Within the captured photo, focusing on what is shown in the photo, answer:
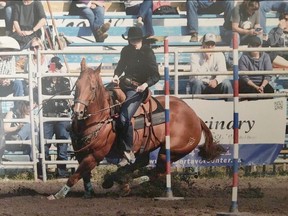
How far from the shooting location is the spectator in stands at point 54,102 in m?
9.70

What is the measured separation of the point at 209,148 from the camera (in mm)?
9227

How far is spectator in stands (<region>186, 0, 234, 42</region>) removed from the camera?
982 cm

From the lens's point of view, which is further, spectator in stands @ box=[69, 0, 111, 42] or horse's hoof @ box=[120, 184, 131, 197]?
spectator in stands @ box=[69, 0, 111, 42]

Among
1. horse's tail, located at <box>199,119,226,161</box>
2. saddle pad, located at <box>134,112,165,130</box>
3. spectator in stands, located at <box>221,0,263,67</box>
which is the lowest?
horse's tail, located at <box>199,119,226,161</box>

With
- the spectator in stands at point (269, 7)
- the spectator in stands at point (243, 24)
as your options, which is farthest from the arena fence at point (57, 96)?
the spectator in stands at point (269, 7)

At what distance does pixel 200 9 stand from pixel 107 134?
8.25ft

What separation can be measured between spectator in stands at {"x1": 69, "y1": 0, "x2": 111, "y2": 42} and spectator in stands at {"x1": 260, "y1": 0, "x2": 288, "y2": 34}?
83.5 inches

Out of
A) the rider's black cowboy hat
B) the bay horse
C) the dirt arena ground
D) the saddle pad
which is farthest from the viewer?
the rider's black cowboy hat

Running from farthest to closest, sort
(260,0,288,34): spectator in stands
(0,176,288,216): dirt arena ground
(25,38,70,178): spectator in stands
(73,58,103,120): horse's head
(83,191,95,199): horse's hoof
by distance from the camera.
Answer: (260,0,288,34): spectator in stands
(25,38,70,178): spectator in stands
(83,191,95,199): horse's hoof
(73,58,103,120): horse's head
(0,176,288,216): dirt arena ground

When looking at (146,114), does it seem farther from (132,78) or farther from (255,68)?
(255,68)

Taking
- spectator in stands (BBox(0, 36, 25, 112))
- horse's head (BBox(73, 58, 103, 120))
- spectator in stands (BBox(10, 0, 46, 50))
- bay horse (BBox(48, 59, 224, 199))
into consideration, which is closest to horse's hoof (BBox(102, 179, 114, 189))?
bay horse (BBox(48, 59, 224, 199))

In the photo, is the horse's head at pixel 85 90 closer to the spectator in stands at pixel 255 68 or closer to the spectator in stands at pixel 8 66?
the spectator in stands at pixel 8 66

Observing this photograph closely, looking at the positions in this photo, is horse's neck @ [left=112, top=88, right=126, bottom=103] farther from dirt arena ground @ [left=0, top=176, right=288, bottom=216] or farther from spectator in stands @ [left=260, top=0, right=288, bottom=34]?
spectator in stands @ [left=260, top=0, right=288, bottom=34]

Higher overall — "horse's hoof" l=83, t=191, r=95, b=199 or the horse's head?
the horse's head
